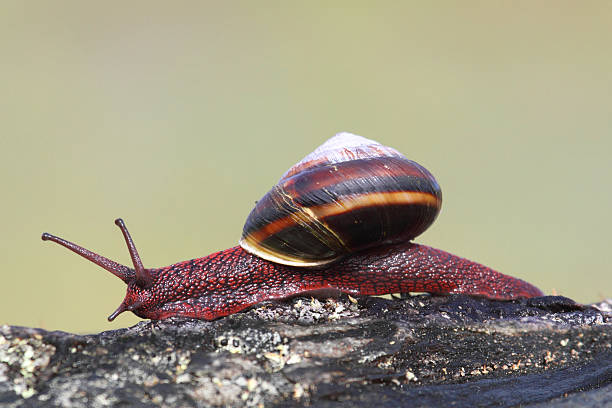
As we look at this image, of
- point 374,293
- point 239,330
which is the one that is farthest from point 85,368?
point 374,293

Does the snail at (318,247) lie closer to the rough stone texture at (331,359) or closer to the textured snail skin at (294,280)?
the textured snail skin at (294,280)

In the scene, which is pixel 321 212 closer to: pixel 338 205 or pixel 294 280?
pixel 338 205

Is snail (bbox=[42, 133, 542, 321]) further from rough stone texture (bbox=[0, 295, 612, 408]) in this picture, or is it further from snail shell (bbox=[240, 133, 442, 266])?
rough stone texture (bbox=[0, 295, 612, 408])

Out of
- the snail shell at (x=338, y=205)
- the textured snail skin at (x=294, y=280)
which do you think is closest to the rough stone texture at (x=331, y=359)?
the textured snail skin at (x=294, y=280)

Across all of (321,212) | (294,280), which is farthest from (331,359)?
(321,212)

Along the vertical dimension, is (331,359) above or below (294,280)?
below

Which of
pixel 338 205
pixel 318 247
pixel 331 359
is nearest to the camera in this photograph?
pixel 331 359

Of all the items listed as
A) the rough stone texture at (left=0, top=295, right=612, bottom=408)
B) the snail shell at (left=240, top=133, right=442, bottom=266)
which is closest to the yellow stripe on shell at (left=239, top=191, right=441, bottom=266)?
the snail shell at (left=240, top=133, right=442, bottom=266)

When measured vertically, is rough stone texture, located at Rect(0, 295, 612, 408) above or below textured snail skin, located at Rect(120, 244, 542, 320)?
below
